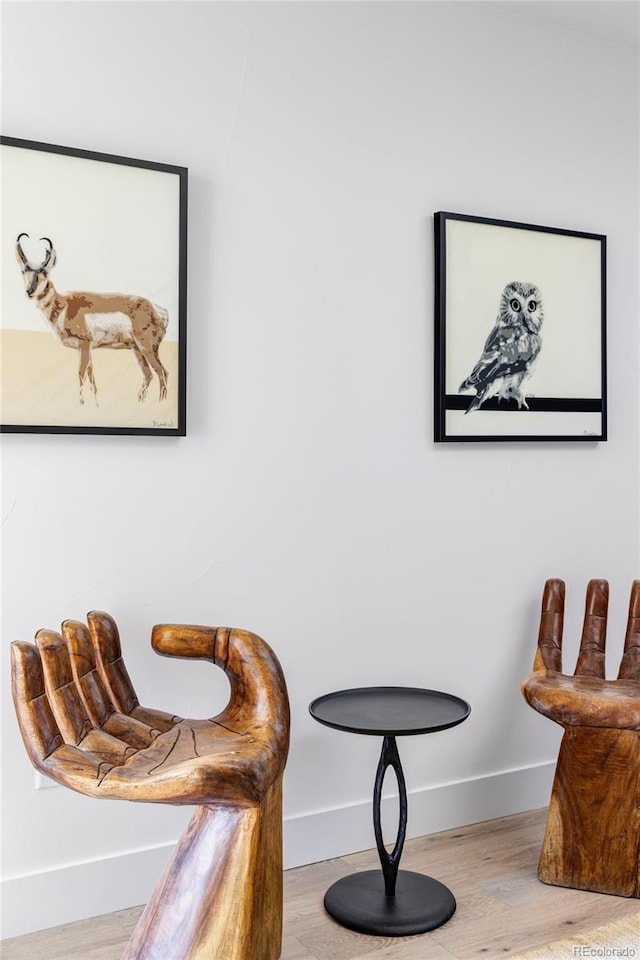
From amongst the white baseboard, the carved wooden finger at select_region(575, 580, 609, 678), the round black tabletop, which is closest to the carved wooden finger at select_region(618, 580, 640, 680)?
the carved wooden finger at select_region(575, 580, 609, 678)

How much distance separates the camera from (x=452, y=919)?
218 centimetres

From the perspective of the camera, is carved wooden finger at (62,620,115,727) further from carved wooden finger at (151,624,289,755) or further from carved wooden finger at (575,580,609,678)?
carved wooden finger at (575,580,609,678)

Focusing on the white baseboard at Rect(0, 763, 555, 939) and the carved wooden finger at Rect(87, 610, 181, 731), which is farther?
the white baseboard at Rect(0, 763, 555, 939)

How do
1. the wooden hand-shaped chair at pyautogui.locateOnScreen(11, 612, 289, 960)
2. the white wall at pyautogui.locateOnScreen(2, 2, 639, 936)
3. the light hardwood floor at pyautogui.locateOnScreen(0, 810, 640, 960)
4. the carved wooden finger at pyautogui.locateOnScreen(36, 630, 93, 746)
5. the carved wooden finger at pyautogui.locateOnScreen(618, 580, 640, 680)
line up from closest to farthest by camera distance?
the wooden hand-shaped chair at pyautogui.locateOnScreen(11, 612, 289, 960)
the carved wooden finger at pyautogui.locateOnScreen(36, 630, 93, 746)
the light hardwood floor at pyautogui.locateOnScreen(0, 810, 640, 960)
the white wall at pyautogui.locateOnScreen(2, 2, 639, 936)
the carved wooden finger at pyautogui.locateOnScreen(618, 580, 640, 680)

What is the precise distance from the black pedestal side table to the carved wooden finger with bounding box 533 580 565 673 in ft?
1.39

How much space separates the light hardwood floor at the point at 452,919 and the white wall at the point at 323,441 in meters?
0.08


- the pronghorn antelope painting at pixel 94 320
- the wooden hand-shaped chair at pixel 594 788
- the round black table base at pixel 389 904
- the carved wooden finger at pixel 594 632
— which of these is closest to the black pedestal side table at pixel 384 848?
the round black table base at pixel 389 904

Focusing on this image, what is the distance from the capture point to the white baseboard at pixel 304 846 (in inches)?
84.0

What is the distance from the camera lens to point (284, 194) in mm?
2438

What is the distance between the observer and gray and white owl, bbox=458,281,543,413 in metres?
2.74

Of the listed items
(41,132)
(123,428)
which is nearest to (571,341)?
(123,428)

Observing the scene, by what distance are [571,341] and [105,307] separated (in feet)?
4.92

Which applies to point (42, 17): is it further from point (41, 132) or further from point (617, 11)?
point (617, 11)

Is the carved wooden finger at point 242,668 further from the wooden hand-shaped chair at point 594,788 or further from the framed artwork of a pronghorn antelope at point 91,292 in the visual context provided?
the wooden hand-shaped chair at point 594,788
